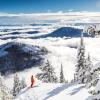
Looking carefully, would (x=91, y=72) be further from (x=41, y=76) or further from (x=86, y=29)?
(x=41, y=76)

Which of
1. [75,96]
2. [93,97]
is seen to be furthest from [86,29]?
[75,96]

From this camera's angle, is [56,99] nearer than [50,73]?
Yes

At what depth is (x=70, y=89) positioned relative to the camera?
35656mm

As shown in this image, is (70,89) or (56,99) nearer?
(56,99)

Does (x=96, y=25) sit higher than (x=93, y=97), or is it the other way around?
(x=96, y=25)

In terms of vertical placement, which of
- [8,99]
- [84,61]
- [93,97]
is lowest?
[8,99]

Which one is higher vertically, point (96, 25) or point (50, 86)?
point (96, 25)

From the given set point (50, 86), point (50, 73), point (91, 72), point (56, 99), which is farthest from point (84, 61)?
point (91, 72)

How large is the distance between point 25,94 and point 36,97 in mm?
2870

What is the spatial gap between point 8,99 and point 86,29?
5541cm

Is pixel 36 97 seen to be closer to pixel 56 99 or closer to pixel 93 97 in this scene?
pixel 56 99

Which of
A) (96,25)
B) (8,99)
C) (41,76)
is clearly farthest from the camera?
(41,76)

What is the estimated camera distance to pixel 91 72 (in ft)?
42.1

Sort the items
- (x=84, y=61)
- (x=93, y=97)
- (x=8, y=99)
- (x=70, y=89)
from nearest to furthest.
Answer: (x=93, y=97)
(x=70, y=89)
(x=8, y=99)
(x=84, y=61)
